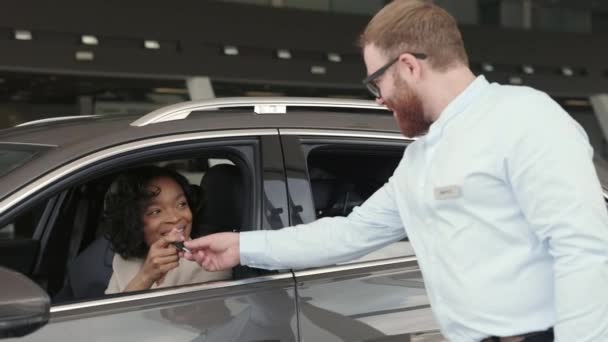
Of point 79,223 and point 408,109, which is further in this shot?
point 79,223

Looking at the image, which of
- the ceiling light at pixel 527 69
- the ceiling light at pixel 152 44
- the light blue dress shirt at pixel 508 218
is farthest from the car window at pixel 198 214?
the ceiling light at pixel 527 69

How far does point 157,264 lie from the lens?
2.40 m

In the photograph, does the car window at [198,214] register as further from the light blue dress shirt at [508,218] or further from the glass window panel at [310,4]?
the glass window panel at [310,4]

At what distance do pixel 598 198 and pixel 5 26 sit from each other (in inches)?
526

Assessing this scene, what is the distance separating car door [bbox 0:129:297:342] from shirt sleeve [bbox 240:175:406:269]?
0.14 metres

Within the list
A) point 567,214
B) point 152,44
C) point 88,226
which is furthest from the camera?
point 152,44

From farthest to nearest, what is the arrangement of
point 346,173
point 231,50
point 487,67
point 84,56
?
point 487,67 → point 231,50 → point 84,56 → point 346,173

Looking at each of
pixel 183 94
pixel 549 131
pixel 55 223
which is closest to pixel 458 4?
pixel 183 94

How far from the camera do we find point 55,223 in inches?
135

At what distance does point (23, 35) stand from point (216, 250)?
12619 millimetres

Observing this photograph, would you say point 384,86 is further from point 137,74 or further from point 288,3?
point 288,3

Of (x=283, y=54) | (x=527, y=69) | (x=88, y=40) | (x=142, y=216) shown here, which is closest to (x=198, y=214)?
(x=142, y=216)

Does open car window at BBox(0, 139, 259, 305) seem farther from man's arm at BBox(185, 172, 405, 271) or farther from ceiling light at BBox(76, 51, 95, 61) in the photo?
ceiling light at BBox(76, 51, 95, 61)

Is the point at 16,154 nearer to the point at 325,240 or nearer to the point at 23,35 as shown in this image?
the point at 325,240
